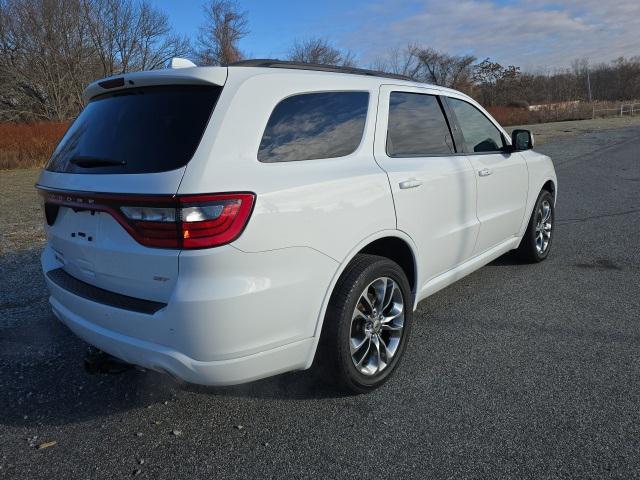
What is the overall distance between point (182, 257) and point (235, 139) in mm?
586

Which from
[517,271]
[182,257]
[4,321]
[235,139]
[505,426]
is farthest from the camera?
[517,271]

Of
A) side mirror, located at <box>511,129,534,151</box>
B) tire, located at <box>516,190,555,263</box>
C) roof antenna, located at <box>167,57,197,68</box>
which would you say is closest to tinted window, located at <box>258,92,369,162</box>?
roof antenna, located at <box>167,57,197,68</box>

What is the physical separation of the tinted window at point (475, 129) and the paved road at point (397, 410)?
1.30 m

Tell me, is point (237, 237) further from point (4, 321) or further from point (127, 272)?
point (4, 321)

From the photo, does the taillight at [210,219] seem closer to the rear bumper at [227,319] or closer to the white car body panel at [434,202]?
the rear bumper at [227,319]

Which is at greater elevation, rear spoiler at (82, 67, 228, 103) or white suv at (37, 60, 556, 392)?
rear spoiler at (82, 67, 228, 103)

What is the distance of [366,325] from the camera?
2889mm

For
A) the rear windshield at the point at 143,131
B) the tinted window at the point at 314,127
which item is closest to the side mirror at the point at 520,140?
the tinted window at the point at 314,127

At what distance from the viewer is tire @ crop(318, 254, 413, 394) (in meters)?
2.62

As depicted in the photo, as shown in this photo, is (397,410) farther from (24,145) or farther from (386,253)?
(24,145)

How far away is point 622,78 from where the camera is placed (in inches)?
3061

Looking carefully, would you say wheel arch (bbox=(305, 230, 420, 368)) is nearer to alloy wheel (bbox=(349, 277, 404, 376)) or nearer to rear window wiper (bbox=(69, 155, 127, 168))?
alloy wheel (bbox=(349, 277, 404, 376))

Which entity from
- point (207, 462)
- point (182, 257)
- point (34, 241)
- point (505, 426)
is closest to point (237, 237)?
point (182, 257)

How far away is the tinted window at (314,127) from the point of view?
2434 millimetres
